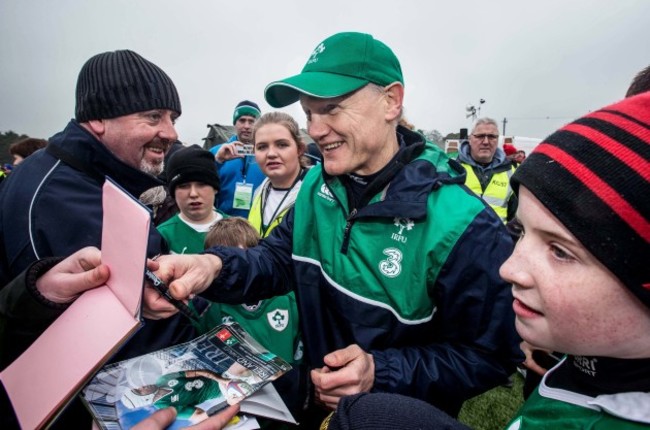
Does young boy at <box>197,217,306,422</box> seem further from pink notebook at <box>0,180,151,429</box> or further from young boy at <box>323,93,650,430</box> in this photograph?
young boy at <box>323,93,650,430</box>

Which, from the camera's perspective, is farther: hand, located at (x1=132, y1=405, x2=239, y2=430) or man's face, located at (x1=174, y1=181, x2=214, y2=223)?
man's face, located at (x1=174, y1=181, x2=214, y2=223)

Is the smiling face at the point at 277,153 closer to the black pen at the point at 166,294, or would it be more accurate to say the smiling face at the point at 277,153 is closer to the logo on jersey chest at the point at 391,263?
the logo on jersey chest at the point at 391,263

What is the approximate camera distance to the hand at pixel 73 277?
107cm

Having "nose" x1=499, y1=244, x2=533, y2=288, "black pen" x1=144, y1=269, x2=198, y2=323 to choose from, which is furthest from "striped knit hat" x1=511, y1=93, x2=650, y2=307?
"black pen" x1=144, y1=269, x2=198, y2=323

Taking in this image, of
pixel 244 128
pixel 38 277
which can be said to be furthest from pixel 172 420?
pixel 244 128

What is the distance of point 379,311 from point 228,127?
10.1 metres

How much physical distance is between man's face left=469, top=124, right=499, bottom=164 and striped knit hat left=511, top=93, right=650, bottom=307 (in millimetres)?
4816

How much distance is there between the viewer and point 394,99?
5.42 feet

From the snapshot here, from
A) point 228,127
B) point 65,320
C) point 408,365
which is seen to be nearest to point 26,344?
point 65,320

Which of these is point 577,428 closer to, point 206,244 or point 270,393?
point 270,393

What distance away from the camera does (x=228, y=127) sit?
1059 centimetres

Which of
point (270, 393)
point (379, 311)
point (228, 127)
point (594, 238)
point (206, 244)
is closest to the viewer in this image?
point (594, 238)

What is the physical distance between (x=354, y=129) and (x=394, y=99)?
28 cm

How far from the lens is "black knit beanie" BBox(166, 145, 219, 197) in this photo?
3182 mm
